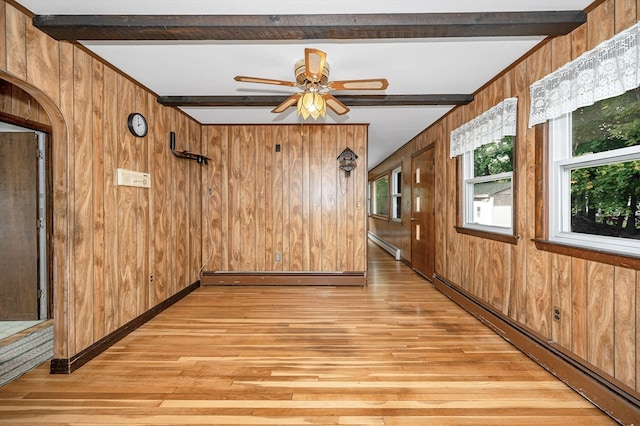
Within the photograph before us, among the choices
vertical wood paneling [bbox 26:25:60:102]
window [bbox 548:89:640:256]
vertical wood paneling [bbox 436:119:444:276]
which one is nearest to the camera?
window [bbox 548:89:640:256]

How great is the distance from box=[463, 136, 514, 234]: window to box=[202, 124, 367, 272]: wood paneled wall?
146cm

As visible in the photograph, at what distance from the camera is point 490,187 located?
3158mm

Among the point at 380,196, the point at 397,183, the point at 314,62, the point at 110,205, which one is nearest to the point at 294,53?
the point at 314,62

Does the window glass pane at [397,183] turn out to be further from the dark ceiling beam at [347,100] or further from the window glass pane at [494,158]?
the dark ceiling beam at [347,100]

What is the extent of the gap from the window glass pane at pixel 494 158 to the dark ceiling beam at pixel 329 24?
108 cm

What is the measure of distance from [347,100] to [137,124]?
2208 mm

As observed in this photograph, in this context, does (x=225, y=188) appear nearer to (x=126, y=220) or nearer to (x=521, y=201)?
(x=126, y=220)

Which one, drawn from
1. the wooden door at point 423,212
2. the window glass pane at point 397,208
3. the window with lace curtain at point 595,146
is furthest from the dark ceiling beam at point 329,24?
the window glass pane at point 397,208

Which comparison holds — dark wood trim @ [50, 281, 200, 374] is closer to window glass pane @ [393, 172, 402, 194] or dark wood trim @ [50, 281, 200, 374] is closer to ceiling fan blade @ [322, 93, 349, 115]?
ceiling fan blade @ [322, 93, 349, 115]

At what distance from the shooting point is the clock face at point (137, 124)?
111 inches

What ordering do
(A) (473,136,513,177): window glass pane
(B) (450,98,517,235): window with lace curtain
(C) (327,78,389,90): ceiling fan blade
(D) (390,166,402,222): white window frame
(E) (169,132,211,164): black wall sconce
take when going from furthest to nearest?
(D) (390,166,402,222): white window frame → (E) (169,132,211,164): black wall sconce → (A) (473,136,513,177): window glass pane → (B) (450,98,517,235): window with lace curtain → (C) (327,78,389,90): ceiling fan blade

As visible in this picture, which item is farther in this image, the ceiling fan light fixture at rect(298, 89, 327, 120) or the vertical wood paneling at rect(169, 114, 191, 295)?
the vertical wood paneling at rect(169, 114, 191, 295)

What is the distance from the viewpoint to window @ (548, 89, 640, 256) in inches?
65.1

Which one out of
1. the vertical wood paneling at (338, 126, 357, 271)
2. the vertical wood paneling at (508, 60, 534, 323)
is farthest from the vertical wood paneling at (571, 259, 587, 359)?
the vertical wood paneling at (338, 126, 357, 271)
